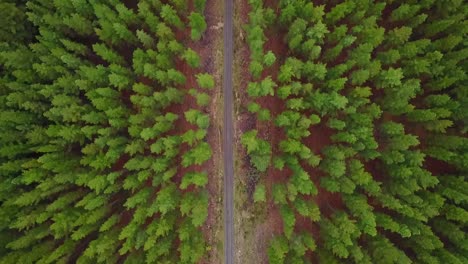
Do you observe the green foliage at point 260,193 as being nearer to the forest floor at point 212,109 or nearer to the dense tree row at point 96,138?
the forest floor at point 212,109

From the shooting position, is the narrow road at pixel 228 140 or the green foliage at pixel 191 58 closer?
the green foliage at pixel 191 58

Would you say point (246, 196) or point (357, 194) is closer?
point (357, 194)

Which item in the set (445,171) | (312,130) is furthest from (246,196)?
(445,171)

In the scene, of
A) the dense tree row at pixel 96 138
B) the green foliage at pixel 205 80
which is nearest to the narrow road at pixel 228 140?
the dense tree row at pixel 96 138

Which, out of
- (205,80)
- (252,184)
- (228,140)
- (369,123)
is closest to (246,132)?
(228,140)

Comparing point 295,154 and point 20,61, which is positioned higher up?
point 20,61

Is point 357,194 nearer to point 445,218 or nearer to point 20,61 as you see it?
point 445,218

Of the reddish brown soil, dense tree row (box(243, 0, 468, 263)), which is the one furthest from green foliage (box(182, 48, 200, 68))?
dense tree row (box(243, 0, 468, 263))
